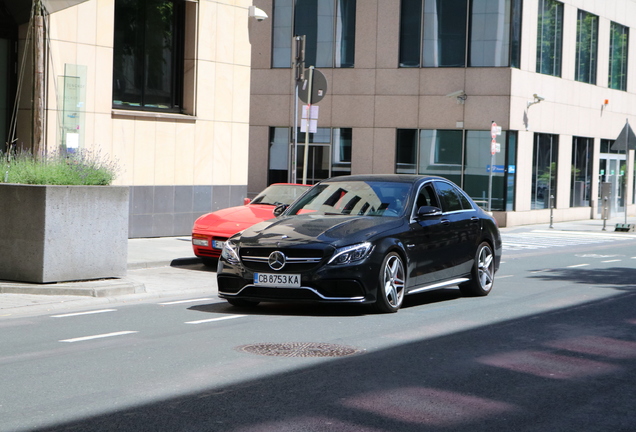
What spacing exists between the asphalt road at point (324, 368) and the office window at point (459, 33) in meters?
20.3

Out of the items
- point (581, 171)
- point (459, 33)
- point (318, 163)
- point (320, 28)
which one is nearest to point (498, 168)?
point (459, 33)

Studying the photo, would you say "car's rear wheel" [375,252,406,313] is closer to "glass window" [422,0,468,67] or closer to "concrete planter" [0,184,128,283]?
"concrete planter" [0,184,128,283]

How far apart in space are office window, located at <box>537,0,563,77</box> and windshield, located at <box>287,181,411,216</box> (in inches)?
899

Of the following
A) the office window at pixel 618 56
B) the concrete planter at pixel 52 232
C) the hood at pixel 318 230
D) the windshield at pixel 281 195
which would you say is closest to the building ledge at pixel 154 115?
the windshield at pixel 281 195

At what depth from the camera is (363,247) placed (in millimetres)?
9797

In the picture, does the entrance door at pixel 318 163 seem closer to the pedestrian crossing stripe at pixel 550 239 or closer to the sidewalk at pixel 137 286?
the pedestrian crossing stripe at pixel 550 239

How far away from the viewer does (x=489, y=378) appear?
695 centimetres

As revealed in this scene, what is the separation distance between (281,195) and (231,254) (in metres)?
6.64

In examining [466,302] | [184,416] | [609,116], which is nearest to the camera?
[184,416]

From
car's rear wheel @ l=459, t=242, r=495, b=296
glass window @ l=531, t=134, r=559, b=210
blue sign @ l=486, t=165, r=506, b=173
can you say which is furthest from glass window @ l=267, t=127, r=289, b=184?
car's rear wheel @ l=459, t=242, r=495, b=296

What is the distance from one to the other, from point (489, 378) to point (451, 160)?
2522 cm

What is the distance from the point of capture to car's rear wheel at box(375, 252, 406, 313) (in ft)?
32.8

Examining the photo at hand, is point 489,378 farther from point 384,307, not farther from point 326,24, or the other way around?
point 326,24

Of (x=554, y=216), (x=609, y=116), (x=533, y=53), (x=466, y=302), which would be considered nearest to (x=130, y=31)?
(x=466, y=302)
